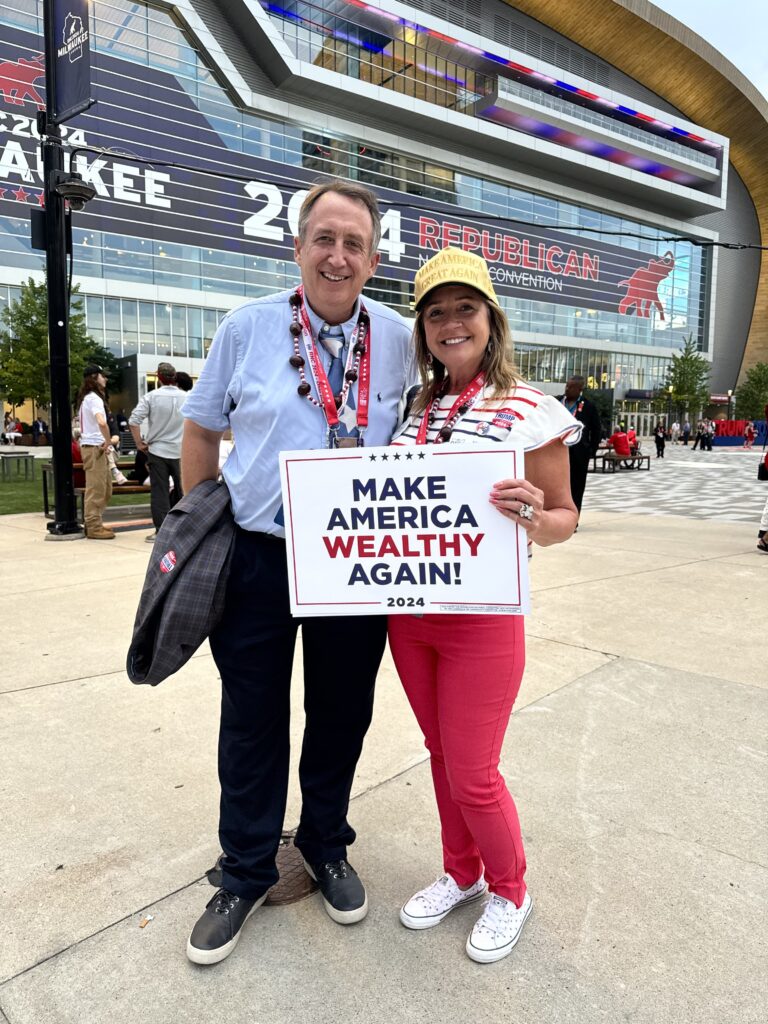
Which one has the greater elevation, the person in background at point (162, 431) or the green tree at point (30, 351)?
the green tree at point (30, 351)

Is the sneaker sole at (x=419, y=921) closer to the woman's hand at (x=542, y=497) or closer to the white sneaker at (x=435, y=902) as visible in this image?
the white sneaker at (x=435, y=902)

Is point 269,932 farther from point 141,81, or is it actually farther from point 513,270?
point 513,270

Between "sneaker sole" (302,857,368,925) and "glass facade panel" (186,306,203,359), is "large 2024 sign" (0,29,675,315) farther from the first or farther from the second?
"sneaker sole" (302,857,368,925)

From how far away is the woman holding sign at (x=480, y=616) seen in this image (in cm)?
173

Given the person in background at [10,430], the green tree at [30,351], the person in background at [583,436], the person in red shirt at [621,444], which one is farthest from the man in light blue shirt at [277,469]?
the person in background at [10,430]

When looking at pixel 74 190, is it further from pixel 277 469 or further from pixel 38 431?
pixel 38 431

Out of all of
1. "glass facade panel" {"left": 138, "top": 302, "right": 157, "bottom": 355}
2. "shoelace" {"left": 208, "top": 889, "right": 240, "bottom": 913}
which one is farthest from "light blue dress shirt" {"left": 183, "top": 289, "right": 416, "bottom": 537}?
"glass facade panel" {"left": 138, "top": 302, "right": 157, "bottom": 355}

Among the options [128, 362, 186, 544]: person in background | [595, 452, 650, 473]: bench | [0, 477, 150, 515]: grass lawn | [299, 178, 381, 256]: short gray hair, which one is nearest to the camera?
[299, 178, 381, 256]: short gray hair

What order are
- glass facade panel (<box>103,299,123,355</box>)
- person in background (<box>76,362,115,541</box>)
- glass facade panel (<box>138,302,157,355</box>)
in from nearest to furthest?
1. person in background (<box>76,362,115,541</box>)
2. glass facade panel (<box>103,299,123,355</box>)
3. glass facade panel (<box>138,302,157,355</box>)

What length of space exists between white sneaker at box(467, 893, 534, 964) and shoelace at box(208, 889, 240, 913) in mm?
660

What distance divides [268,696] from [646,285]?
70783 mm

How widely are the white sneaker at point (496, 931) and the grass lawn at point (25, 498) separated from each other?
1056 cm

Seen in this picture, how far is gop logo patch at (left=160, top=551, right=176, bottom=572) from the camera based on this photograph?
5.89 ft

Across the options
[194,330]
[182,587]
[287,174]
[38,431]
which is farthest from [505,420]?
[287,174]
